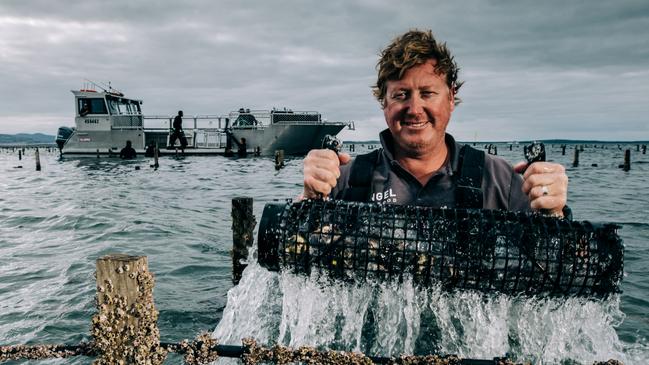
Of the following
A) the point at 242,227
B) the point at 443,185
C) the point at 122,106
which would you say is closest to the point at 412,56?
the point at 443,185

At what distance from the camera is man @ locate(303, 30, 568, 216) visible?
343 cm

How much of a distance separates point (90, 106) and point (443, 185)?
3978 cm

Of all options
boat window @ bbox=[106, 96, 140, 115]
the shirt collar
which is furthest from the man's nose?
boat window @ bbox=[106, 96, 140, 115]

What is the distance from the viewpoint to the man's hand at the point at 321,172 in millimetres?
2975

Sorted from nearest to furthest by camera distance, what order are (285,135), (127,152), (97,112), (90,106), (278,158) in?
(278,158) → (127,152) → (90,106) → (97,112) → (285,135)

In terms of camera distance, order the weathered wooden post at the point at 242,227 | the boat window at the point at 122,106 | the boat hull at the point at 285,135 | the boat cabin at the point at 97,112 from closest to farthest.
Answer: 1. the weathered wooden post at the point at 242,227
2. the boat cabin at the point at 97,112
3. the boat window at the point at 122,106
4. the boat hull at the point at 285,135

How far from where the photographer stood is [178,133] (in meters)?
37.1

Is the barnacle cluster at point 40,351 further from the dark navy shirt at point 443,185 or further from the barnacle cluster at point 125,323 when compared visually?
the dark navy shirt at point 443,185

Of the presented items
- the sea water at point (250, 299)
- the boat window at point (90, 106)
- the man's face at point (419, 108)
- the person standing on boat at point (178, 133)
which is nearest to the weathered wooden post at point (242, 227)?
the sea water at point (250, 299)

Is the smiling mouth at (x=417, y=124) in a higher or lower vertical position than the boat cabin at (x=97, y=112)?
lower

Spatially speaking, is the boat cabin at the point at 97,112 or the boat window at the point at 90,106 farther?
the boat window at the point at 90,106

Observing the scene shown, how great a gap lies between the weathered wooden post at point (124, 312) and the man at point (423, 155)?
1.26m

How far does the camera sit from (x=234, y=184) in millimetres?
20578

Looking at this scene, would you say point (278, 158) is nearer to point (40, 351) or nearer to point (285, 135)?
point (285, 135)
